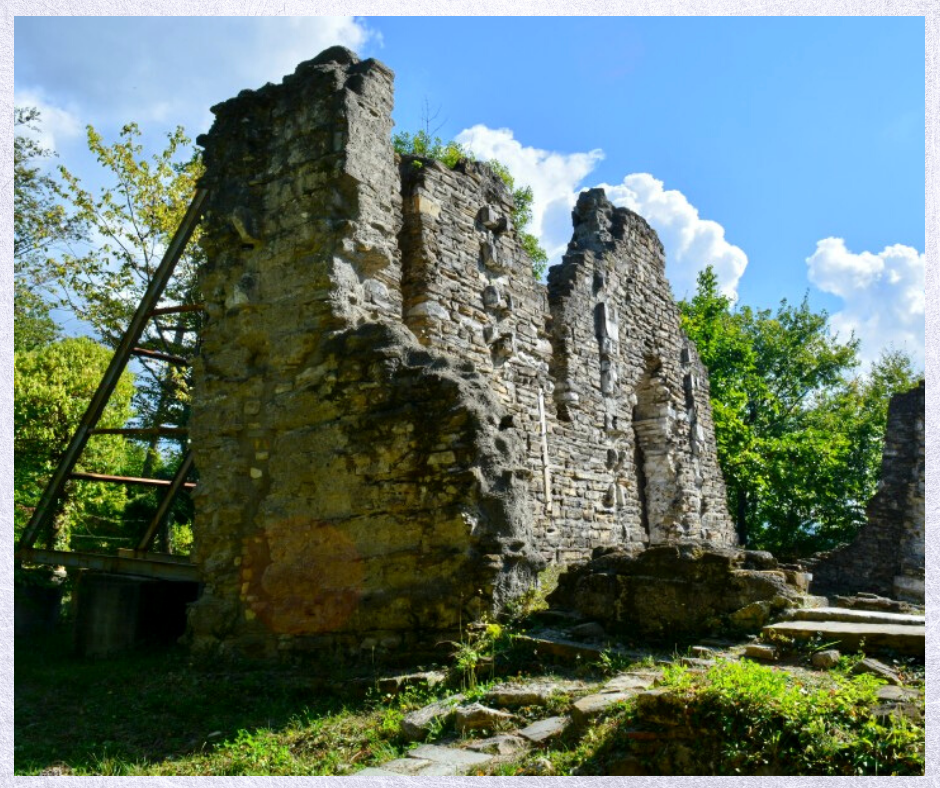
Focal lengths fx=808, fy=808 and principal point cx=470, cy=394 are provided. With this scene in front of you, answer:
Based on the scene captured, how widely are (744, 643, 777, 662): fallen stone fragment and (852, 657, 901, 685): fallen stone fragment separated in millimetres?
507

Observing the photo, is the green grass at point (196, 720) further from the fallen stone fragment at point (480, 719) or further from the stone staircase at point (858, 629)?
the stone staircase at point (858, 629)

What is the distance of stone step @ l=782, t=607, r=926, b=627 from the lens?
193 inches

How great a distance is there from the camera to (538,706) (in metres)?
4.39

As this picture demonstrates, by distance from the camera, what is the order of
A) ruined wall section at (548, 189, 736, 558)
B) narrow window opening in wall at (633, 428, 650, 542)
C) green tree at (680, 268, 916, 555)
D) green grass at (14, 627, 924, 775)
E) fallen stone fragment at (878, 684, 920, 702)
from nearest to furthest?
1. green grass at (14, 627, 924, 775)
2. fallen stone fragment at (878, 684, 920, 702)
3. ruined wall section at (548, 189, 736, 558)
4. narrow window opening in wall at (633, 428, 650, 542)
5. green tree at (680, 268, 916, 555)

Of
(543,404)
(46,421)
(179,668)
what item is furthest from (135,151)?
(179,668)

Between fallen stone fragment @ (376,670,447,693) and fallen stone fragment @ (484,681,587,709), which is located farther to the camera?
fallen stone fragment @ (376,670,447,693)

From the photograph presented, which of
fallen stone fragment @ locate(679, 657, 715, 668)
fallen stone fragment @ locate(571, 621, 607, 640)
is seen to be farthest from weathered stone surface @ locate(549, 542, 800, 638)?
fallen stone fragment @ locate(679, 657, 715, 668)

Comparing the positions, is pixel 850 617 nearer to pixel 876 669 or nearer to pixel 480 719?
pixel 876 669

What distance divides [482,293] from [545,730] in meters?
5.60

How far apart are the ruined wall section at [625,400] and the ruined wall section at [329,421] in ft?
11.7

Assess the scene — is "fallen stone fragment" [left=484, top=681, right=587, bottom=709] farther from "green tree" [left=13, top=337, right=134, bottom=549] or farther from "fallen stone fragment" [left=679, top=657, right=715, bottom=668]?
"green tree" [left=13, top=337, right=134, bottom=549]

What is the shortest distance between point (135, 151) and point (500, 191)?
439 inches

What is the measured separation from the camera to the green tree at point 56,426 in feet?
40.1

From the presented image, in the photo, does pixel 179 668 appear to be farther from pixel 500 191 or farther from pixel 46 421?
pixel 46 421
